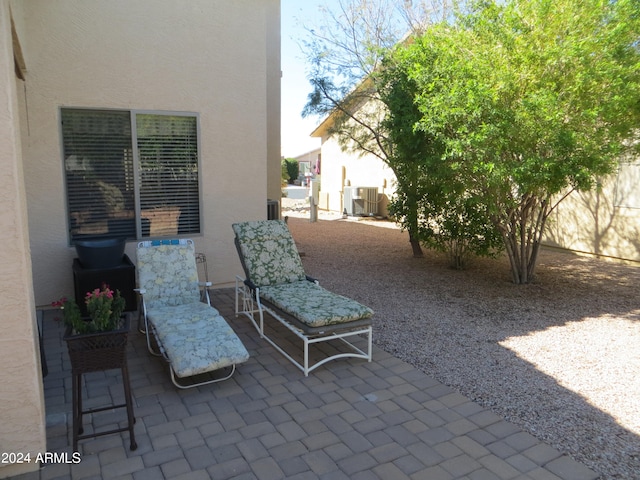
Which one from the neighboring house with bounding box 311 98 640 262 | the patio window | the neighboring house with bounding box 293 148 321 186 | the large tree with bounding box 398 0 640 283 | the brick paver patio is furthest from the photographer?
the neighboring house with bounding box 293 148 321 186

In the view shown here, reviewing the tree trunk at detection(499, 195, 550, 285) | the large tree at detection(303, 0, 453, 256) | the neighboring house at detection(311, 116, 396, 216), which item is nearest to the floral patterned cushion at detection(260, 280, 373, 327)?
the tree trunk at detection(499, 195, 550, 285)

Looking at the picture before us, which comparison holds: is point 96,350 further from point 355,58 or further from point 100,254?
point 355,58

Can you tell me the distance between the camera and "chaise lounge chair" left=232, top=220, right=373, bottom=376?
181 inches

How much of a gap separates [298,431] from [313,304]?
1.63 meters

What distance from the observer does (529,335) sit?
18.4ft

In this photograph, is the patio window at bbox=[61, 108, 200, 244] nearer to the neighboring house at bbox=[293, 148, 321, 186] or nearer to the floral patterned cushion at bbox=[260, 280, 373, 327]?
the floral patterned cushion at bbox=[260, 280, 373, 327]

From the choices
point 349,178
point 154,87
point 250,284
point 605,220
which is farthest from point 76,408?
point 349,178

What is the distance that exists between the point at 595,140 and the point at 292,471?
A: 17.7ft

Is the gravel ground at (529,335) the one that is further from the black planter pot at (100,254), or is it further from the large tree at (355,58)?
the black planter pot at (100,254)

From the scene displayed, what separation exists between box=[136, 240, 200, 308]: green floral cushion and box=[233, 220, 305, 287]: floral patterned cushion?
0.70 metres

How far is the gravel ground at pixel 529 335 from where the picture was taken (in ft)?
12.1

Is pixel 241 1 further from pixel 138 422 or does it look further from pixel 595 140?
pixel 138 422

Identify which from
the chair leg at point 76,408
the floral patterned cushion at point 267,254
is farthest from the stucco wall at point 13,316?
the floral patterned cushion at point 267,254

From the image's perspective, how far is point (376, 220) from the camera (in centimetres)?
1678
